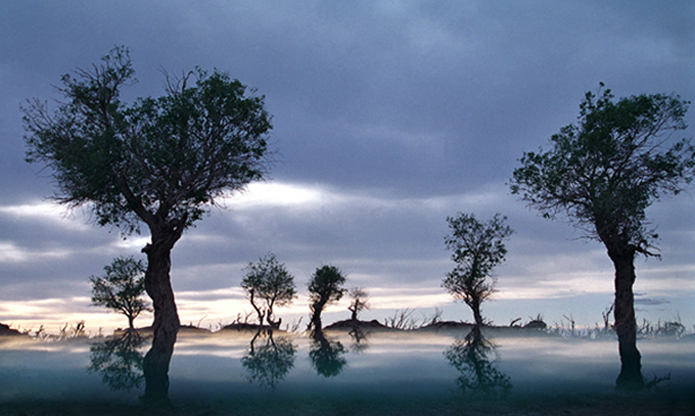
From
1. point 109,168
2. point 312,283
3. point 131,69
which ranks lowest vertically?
point 312,283

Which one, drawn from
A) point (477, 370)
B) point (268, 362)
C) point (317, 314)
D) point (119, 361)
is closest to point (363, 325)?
point (317, 314)

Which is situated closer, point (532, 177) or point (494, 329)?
point (532, 177)

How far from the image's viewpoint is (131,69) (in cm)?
3428

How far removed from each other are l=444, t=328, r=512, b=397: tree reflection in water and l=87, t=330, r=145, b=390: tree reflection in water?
18443mm

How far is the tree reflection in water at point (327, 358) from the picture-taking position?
31391mm

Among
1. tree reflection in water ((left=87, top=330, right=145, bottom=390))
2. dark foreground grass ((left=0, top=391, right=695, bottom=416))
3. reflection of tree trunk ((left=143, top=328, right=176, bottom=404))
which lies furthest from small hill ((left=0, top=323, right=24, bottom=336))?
dark foreground grass ((left=0, top=391, right=695, bottom=416))

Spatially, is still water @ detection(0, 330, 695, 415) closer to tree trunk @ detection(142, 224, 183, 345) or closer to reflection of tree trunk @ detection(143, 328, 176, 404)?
reflection of tree trunk @ detection(143, 328, 176, 404)

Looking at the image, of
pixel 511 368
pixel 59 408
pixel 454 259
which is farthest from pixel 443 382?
pixel 454 259

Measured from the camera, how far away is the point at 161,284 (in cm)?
3106

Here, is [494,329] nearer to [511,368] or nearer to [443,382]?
[511,368]

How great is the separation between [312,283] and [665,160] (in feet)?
128

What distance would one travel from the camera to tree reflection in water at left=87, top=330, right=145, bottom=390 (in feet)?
91.4

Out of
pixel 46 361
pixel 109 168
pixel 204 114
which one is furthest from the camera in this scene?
pixel 46 361

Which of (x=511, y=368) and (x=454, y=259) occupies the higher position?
(x=454, y=259)
